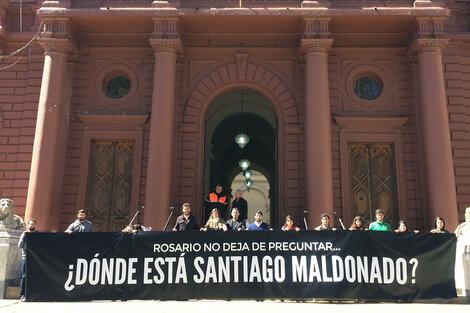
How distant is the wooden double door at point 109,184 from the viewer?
49.7 ft

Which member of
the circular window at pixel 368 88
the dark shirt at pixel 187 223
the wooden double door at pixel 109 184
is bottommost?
the dark shirt at pixel 187 223

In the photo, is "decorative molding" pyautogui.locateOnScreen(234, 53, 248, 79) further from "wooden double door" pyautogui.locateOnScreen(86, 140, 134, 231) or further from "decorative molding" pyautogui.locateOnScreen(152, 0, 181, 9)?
"wooden double door" pyautogui.locateOnScreen(86, 140, 134, 231)

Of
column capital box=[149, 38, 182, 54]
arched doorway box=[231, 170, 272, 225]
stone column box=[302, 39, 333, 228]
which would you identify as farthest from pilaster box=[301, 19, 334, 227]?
arched doorway box=[231, 170, 272, 225]

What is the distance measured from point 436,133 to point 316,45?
4.76 meters

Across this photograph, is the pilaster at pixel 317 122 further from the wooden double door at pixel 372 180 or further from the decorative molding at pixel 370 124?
the wooden double door at pixel 372 180

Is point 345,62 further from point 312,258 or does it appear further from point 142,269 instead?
point 142,269

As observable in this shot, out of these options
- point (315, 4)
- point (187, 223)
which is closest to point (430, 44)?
point (315, 4)

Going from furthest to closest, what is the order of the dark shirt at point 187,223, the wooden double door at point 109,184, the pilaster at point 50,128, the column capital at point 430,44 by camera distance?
the wooden double door at point 109,184
the column capital at point 430,44
the pilaster at point 50,128
the dark shirt at point 187,223

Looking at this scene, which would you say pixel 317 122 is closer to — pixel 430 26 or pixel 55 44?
pixel 430 26

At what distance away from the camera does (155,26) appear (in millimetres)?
14875

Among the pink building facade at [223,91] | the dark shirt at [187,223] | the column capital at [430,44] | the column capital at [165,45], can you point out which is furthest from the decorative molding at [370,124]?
the dark shirt at [187,223]

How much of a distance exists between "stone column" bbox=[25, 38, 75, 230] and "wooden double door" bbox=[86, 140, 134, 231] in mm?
1192

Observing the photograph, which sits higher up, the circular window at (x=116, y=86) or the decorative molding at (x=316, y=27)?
the decorative molding at (x=316, y=27)

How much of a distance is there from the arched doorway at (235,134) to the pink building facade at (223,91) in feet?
6.01
